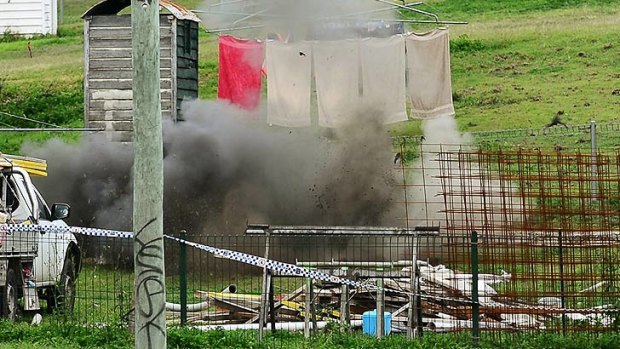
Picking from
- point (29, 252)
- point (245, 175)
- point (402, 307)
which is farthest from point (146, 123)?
point (245, 175)

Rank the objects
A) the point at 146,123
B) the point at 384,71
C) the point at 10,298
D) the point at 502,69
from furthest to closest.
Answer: the point at 502,69, the point at 384,71, the point at 10,298, the point at 146,123

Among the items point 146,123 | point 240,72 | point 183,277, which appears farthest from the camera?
point 240,72

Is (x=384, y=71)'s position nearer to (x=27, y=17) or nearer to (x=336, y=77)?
(x=336, y=77)

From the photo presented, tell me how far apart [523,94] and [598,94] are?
2.21 meters

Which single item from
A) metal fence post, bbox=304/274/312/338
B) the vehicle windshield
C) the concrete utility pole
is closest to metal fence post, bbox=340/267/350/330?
metal fence post, bbox=304/274/312/338

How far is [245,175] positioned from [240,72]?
8.50ft

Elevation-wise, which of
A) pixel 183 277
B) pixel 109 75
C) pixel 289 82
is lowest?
pixel 183 277

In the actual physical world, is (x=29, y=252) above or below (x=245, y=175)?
below

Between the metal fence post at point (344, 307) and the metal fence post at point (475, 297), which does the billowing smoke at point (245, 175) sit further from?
the metal fence post at point (475, 297)

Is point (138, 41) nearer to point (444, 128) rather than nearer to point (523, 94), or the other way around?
point (444, 128)

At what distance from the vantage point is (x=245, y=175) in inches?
966

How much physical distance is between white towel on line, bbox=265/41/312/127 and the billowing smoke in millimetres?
658

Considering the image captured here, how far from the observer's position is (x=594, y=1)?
49.2 m

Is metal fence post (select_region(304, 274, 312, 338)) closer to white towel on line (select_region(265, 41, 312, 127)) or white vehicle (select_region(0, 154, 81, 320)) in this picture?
white vehicle (select_region(0, 154, 81, 320))
